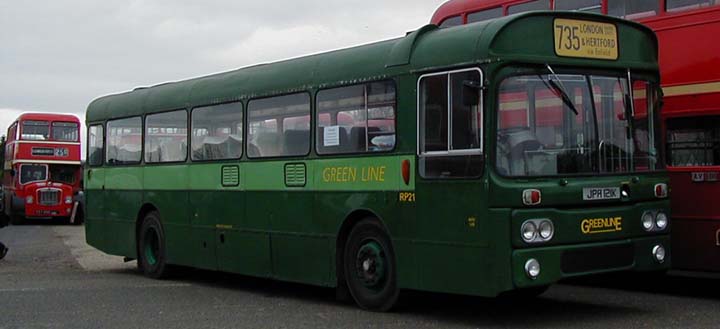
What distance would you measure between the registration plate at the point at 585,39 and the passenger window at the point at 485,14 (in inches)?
129

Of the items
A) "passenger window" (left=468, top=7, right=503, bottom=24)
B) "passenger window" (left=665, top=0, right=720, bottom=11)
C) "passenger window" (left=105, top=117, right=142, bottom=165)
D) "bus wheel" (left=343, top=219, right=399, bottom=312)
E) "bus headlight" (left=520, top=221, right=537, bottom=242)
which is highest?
"passenger window" (left=468, top=7, right=503, bottom=24)

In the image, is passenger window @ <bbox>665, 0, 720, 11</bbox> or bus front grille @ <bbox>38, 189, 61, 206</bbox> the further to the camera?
bus front grille @ <bbox>38, 189, 61, 206</bbox>

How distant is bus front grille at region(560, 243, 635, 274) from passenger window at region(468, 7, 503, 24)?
4.49 m

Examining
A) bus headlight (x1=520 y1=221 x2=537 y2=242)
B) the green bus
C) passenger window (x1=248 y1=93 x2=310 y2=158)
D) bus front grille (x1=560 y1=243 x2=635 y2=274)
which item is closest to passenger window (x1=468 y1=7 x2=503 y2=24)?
the green bus

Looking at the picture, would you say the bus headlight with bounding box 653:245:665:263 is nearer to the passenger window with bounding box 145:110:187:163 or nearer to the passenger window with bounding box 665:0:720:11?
the passenger window with bounding box 665:0:720:11

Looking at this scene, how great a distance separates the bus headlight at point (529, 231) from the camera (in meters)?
9.34

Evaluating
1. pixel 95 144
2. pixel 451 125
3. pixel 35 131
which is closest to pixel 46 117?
pixel 35 131

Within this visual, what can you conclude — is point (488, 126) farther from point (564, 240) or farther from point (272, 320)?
point (272, 320)

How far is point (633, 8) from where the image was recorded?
12164mm

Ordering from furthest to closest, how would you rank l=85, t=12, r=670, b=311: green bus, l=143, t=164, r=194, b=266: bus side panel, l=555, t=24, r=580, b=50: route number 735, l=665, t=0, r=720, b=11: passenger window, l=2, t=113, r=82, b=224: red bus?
1. l=2, t=113, r=82, b=224: red bus
2. l=143, t=164, r=194, b=266: bus side panel
3. l=665, t=0, r=720, b=11: passenger window
4. l=555, t=24, r=580, b=50: route number 735
5. l=85, t=12, r=670, b=311: green bus

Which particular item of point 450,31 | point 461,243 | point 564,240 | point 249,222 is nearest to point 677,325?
point 564,240

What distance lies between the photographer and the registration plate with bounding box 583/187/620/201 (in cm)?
972

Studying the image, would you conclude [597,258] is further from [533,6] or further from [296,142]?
[533,6]

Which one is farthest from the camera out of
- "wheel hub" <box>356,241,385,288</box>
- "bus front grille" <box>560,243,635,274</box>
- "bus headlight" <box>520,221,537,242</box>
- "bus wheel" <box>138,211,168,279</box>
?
"bus wheel" <box>138,211,168,279</box>
